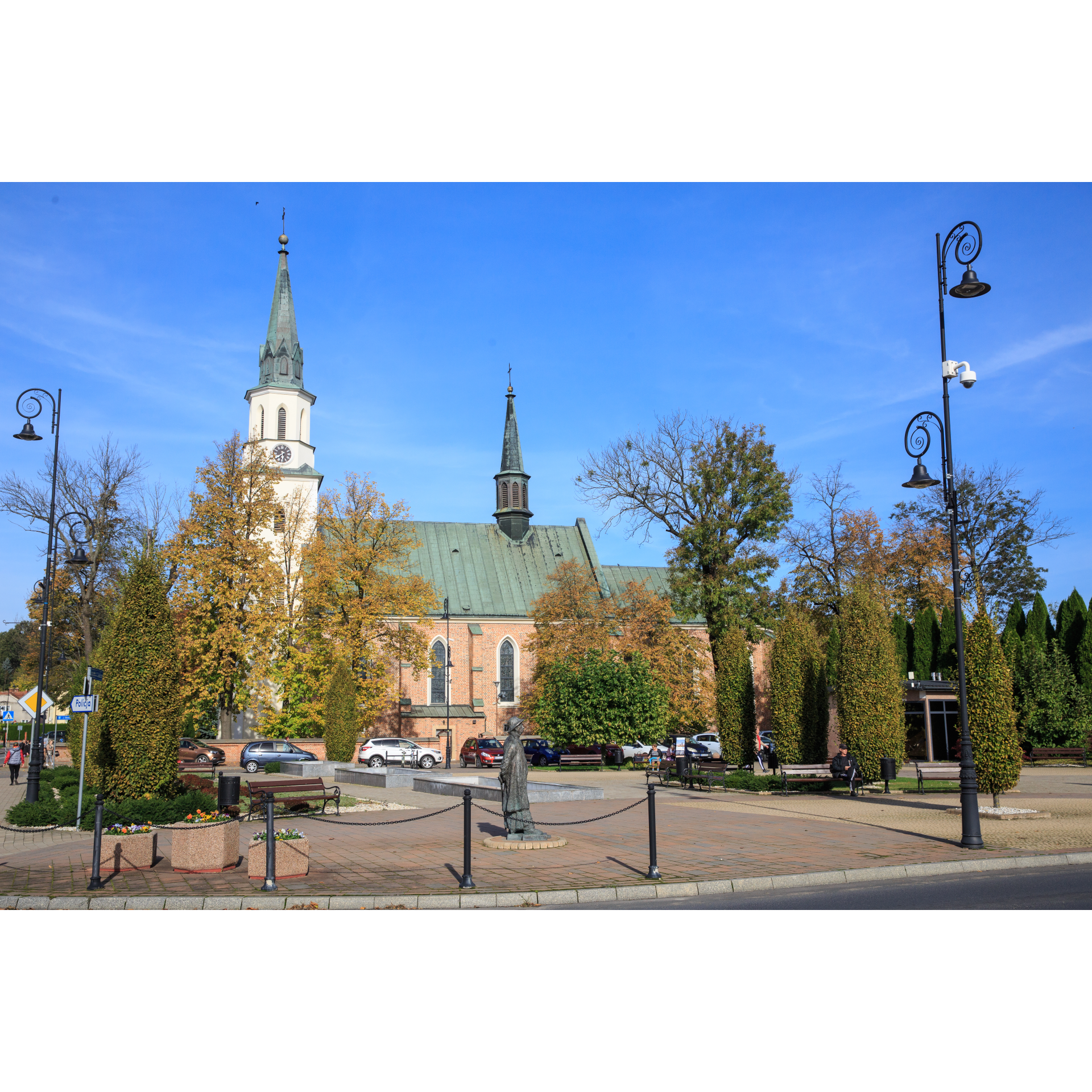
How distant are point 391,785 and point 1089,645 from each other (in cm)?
3360

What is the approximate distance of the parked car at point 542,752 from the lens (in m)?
39.3

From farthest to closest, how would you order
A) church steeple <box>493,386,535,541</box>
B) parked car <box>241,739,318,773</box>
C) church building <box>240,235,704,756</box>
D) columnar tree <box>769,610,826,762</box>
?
church steeple <box>493,386,535,541</box>, church building <box>240,235,704,756</box>, parked car <box>241,739,318,773</box>, columnar tree <box>769,610,826,762</box>

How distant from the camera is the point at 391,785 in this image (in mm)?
27750

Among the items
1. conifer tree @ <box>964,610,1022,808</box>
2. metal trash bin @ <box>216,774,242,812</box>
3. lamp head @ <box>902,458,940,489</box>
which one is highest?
lamp head @ <box>902,458,940,489</box>

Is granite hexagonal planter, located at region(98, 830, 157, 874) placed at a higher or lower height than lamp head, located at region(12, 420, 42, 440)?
lower

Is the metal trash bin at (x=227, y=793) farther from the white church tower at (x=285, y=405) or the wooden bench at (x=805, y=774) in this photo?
the white church tower at (x=285, y=405)

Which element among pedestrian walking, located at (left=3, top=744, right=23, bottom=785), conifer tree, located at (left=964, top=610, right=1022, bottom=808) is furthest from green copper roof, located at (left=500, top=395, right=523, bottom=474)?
conifer tree, located at (left=964, top=610, right=1022, bottom=808)

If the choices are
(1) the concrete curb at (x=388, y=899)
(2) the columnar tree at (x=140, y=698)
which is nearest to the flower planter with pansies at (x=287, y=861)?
(1) the concrete curb at (x=388, y=899)

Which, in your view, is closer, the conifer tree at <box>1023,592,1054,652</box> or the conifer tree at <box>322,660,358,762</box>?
the conifer tree at <box>322,660,358,762</box>

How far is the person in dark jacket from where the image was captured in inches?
859

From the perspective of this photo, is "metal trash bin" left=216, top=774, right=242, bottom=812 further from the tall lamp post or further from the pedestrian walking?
the pedestrian walking

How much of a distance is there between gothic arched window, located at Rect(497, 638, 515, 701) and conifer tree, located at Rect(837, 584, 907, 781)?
3440 centimetres

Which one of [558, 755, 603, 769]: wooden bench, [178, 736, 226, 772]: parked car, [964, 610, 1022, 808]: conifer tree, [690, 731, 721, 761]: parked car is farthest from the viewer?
[690, 731, 721, 761]: parked car

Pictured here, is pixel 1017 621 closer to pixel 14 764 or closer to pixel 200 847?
pixel 200 847
